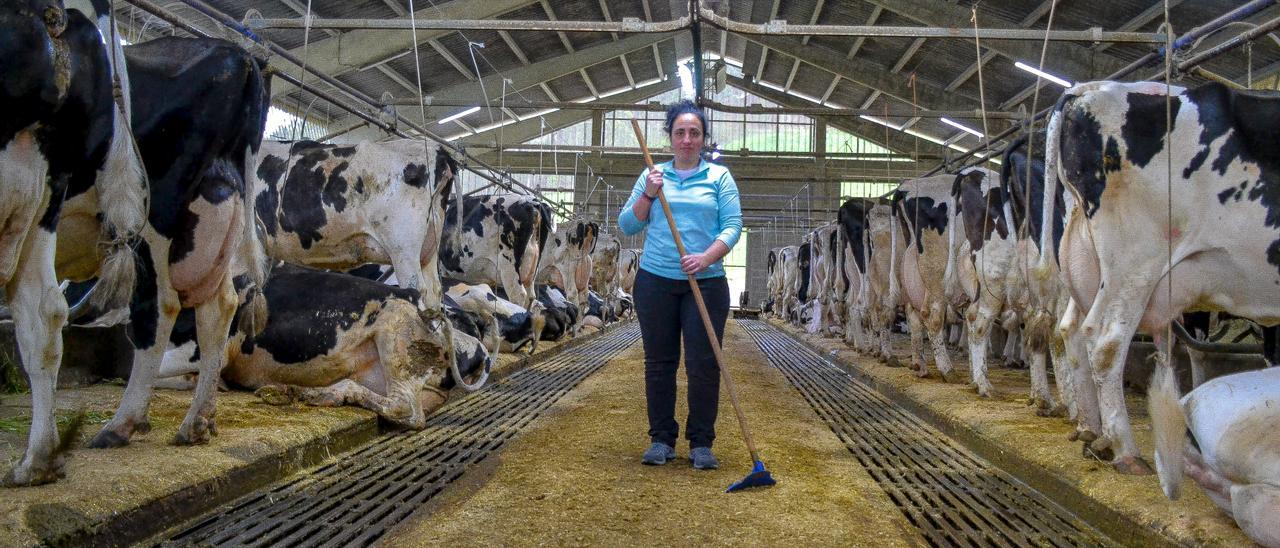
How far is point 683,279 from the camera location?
4840 millimetres

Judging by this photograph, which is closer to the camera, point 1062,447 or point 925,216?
point 1062,447

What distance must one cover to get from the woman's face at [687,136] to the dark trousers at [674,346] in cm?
65

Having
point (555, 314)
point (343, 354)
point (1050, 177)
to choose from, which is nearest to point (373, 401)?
point (343, 354)

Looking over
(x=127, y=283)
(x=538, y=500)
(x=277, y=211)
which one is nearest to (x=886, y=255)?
(x=277, y=211)

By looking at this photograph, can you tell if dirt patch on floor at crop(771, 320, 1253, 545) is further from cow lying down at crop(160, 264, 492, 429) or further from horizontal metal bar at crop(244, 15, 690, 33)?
horizontal metal bar at crop(244, 15, 690, 33)

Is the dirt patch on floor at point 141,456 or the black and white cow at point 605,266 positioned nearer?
the dirt patch on floor at point 141,456

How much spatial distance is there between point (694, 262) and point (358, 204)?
5.46 meters

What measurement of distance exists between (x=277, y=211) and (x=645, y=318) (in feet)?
18.4

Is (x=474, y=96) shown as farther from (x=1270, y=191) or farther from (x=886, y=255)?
(x=1270, y=191)

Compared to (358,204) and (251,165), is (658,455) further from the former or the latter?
(358,204)

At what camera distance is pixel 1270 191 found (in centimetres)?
424

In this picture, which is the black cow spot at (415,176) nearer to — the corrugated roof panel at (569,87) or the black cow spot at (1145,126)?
the black cow spot at (1145,126)

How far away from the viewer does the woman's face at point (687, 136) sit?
4859 millimetres

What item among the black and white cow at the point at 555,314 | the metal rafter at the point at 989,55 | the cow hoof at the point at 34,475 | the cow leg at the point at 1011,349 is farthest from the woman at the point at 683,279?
the black and white cow at the point at 555,314
